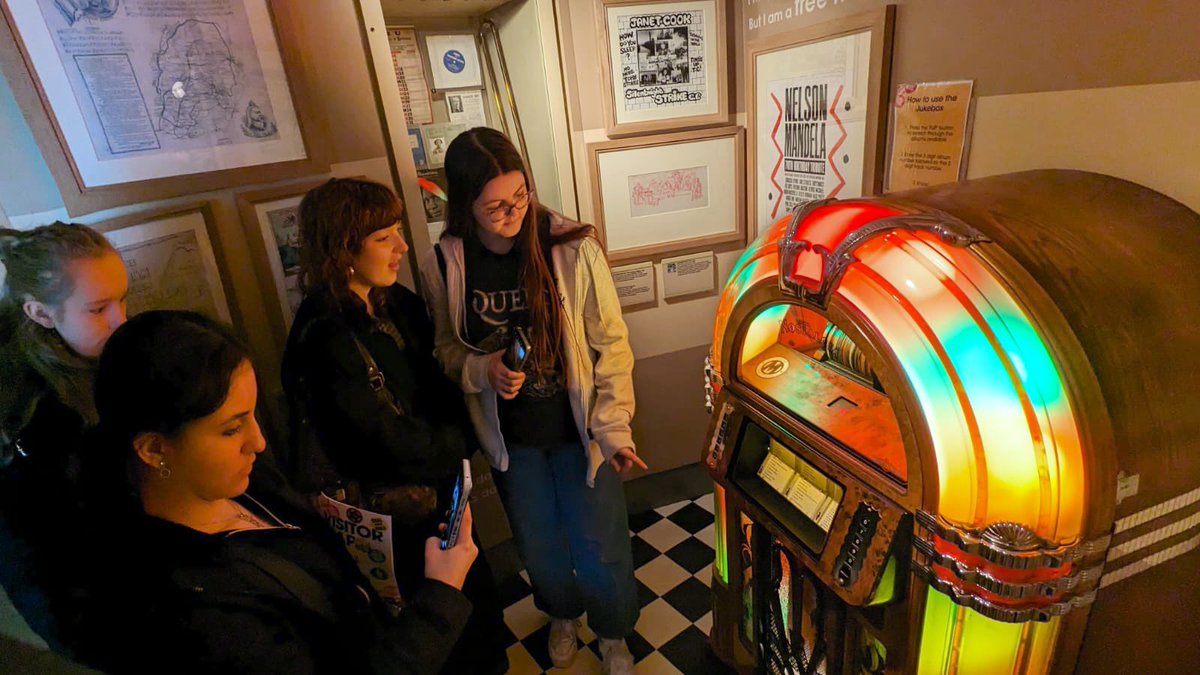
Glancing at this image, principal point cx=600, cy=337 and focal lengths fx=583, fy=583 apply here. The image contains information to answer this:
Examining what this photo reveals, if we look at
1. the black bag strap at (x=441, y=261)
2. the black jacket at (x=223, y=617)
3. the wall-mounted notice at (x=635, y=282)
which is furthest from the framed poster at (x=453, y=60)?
the black jacket at (x=223, y=617)

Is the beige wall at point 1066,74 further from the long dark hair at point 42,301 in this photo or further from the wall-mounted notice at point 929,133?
the long dark hair at point 42,301

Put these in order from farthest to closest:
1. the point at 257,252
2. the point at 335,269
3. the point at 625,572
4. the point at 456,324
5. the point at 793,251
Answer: the point at 625,572, the point at 257,252, the point at 456,324, the point at 335,269, the point at 793,251

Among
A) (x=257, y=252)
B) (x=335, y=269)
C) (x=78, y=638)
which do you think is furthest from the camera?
(x=257, y=252)

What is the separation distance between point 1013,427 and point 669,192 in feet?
5.23

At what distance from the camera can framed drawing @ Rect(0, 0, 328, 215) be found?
124cm

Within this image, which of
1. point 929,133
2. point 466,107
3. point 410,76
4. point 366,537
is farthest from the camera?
point 466,107

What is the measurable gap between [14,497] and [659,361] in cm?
187

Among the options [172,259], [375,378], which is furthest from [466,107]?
[375,378]

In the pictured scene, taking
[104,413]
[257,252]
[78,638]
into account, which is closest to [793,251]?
[104,413]

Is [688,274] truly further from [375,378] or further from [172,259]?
[172,259]

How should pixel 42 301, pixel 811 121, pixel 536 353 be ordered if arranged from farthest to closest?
1. pixel 811 121
2. pixel 536 353
3. pixel 42 301

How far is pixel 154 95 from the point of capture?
1361mm

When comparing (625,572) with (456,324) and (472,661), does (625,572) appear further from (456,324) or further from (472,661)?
(456,324)

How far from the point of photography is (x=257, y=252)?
1545 millimetres
